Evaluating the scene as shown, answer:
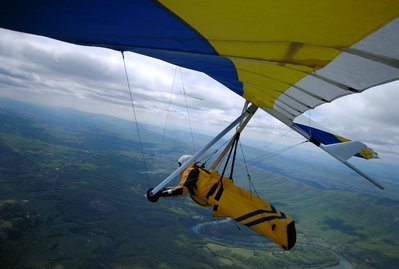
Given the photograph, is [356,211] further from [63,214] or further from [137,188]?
[63,214]

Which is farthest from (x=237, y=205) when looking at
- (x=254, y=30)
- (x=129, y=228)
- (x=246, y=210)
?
(x=129, y=228)

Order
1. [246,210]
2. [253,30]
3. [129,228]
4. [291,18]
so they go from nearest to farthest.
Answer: [291,18], [253,30], [246,210], [129,228]

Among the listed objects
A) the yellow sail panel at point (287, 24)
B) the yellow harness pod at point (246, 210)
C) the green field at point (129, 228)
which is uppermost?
the yellow sail panel at point (287, 24)

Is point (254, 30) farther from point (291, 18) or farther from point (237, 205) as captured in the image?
point (237, 205)

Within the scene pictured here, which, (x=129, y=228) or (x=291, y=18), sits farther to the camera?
(x=129, y=228)

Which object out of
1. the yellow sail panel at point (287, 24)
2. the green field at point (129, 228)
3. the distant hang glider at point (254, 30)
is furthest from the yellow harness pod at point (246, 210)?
the green field at point (129, 228)

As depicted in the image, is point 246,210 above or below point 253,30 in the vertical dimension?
below

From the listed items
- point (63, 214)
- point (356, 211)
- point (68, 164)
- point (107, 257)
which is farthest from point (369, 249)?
point (68, 164)

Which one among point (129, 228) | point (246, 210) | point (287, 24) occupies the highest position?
point (287, 24)

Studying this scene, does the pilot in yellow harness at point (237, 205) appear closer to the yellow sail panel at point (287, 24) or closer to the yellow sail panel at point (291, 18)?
the yellow sail panel at point (287, 24)
